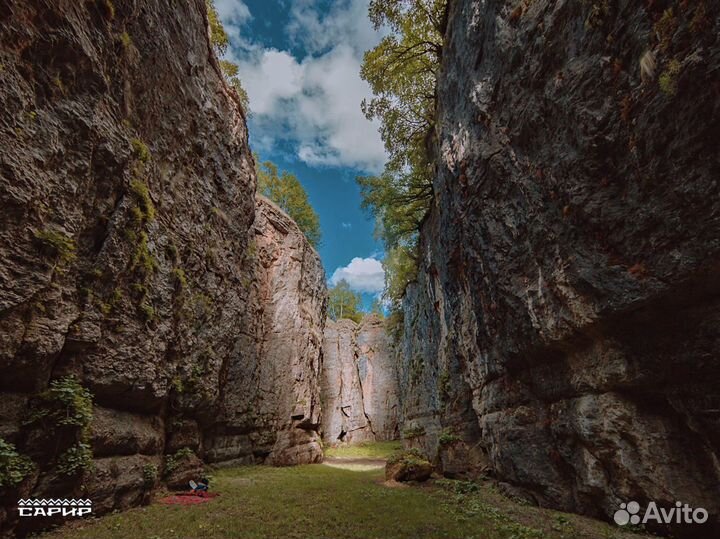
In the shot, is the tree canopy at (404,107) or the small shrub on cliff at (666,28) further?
the tree canopy at (404,107)

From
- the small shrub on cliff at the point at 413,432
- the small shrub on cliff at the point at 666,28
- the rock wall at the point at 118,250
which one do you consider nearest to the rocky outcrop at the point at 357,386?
the small shrub on cliff at the point at 413,432

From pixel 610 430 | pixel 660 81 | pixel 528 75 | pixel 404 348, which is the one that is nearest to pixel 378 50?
pixel 528 75

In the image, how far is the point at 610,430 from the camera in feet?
24.9

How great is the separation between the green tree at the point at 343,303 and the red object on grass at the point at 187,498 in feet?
130

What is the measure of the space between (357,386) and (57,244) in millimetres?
37393

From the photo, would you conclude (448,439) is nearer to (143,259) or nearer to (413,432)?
(413,432)

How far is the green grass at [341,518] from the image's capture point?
741 cm

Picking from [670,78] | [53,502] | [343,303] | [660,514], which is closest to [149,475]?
[53,502]

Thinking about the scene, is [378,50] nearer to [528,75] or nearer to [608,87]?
[528,75]

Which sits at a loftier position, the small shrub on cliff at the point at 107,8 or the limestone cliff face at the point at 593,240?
the small shrub on cliff at the point at 107,8

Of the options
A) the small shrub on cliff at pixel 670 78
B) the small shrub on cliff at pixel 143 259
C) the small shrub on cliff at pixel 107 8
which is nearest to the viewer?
the small shrub on cliff at pixel 670 78

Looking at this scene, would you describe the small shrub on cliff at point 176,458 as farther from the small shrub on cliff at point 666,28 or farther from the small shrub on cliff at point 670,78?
the small shrub on cliff at point 666,28

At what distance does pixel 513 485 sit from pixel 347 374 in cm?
3111

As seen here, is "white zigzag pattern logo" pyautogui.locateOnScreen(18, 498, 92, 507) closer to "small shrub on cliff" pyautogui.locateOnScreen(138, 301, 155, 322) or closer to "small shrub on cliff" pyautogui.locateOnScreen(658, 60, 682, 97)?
"small shrub on cliff" pyautogui.locateOnScreen(138, 301, 155, 322)
